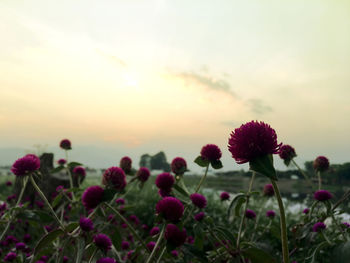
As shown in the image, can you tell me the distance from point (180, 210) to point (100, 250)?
0.38 meters

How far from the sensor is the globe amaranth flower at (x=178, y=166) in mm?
1977

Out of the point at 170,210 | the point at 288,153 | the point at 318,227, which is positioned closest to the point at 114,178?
the point at 170,210

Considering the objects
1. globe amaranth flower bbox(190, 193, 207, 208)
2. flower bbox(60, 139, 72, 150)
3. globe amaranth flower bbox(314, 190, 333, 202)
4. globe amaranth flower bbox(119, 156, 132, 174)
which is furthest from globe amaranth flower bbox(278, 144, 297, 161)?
flower bbox(60, 139, 72, 150)

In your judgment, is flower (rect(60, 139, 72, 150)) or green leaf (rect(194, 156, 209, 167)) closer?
green leaf (rect(194, 156, 209, 167))

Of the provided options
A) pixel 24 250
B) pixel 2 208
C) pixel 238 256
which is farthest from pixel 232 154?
pixel 2 208

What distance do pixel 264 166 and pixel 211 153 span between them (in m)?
0.89

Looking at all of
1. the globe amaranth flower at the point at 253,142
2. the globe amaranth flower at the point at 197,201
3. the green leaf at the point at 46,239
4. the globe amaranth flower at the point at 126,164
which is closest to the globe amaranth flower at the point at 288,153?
the globe amaranth flower at the point at 197,201

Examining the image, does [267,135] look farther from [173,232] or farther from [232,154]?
[173,232]

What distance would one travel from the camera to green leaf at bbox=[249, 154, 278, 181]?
0.83 m

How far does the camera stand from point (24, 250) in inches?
96.8

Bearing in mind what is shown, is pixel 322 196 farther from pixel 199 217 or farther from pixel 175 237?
pixel 175 237

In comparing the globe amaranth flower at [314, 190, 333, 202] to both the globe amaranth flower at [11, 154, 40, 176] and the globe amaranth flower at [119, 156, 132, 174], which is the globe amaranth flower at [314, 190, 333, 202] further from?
the globe amaranth flower at [11, 154, 40, 176]

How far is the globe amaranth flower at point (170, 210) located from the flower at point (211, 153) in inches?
21.6

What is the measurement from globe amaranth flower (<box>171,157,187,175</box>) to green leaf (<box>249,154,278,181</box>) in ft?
3.58
